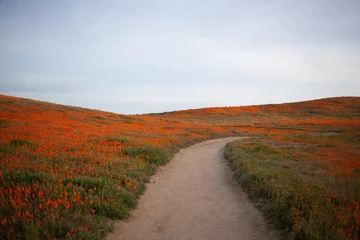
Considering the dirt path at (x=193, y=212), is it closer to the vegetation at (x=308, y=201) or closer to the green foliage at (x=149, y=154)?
the vegetation at (x=308, y=201)

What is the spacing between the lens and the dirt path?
648 cm

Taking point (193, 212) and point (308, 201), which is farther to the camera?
point (193, 212)

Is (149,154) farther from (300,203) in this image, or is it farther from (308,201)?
(308,201)

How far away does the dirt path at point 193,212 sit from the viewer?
6484mm

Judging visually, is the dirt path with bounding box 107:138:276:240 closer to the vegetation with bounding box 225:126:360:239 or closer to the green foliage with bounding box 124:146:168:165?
the vegetation with bounding box 225:126:360:239

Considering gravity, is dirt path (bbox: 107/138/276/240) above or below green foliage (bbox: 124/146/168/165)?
below

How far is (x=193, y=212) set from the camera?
8.03 meters

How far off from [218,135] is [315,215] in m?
30.5

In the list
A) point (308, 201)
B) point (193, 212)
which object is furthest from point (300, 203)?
point (193, 212)

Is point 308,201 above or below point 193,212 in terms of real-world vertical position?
above

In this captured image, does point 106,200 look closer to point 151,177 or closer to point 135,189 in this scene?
point 135,189

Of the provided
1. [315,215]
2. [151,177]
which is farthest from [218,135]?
[315,215]

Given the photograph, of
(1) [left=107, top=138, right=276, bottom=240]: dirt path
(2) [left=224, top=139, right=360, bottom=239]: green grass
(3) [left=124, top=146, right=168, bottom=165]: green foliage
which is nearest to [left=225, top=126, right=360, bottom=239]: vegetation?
(2) [left=224, top=139, right=360, bottom=239]: green grass

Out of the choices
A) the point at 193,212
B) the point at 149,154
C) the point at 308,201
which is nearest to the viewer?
the point at 308,201
